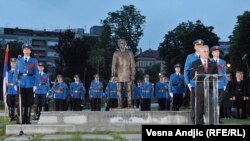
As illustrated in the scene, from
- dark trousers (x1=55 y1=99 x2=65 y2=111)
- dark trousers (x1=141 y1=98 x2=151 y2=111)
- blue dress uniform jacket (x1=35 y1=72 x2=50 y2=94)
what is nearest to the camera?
blue dress uniform jacket (x1=35 y1=72 x2=50 y2=94)

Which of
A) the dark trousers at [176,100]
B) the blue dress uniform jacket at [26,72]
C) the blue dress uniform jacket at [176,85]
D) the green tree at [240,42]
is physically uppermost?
the green tree at [240,42]

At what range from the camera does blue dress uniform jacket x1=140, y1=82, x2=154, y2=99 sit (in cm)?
2933

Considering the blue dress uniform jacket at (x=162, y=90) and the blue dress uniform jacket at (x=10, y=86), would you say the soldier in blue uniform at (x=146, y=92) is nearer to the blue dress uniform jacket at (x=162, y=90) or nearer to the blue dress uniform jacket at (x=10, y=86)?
the blue dress uniform jacket at (x=162, y=90)

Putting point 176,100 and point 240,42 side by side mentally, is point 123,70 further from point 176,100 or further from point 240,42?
point 240,42

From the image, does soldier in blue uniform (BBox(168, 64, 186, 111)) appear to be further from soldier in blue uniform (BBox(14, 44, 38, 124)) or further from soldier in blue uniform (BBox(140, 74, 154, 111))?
soldier in blue uniform (BBox(140, 74, 154, 111))

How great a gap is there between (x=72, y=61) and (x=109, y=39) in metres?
6.93

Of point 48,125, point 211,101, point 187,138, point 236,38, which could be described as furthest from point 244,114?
point 236,38

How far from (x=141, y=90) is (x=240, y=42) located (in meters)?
44.5

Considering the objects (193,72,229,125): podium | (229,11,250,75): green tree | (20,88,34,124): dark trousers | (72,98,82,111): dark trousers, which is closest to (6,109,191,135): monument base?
(20,88,34,124): dark trousers

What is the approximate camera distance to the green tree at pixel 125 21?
278 ft

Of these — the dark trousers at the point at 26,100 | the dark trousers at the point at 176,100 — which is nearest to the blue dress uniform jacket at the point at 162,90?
the dark trousers at the point at 176,100

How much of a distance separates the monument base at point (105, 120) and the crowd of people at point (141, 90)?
73 cm

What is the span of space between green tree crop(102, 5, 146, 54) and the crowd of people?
5276 centimetres

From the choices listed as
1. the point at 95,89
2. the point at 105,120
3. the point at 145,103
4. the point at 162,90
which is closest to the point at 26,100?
the point at 105,120
